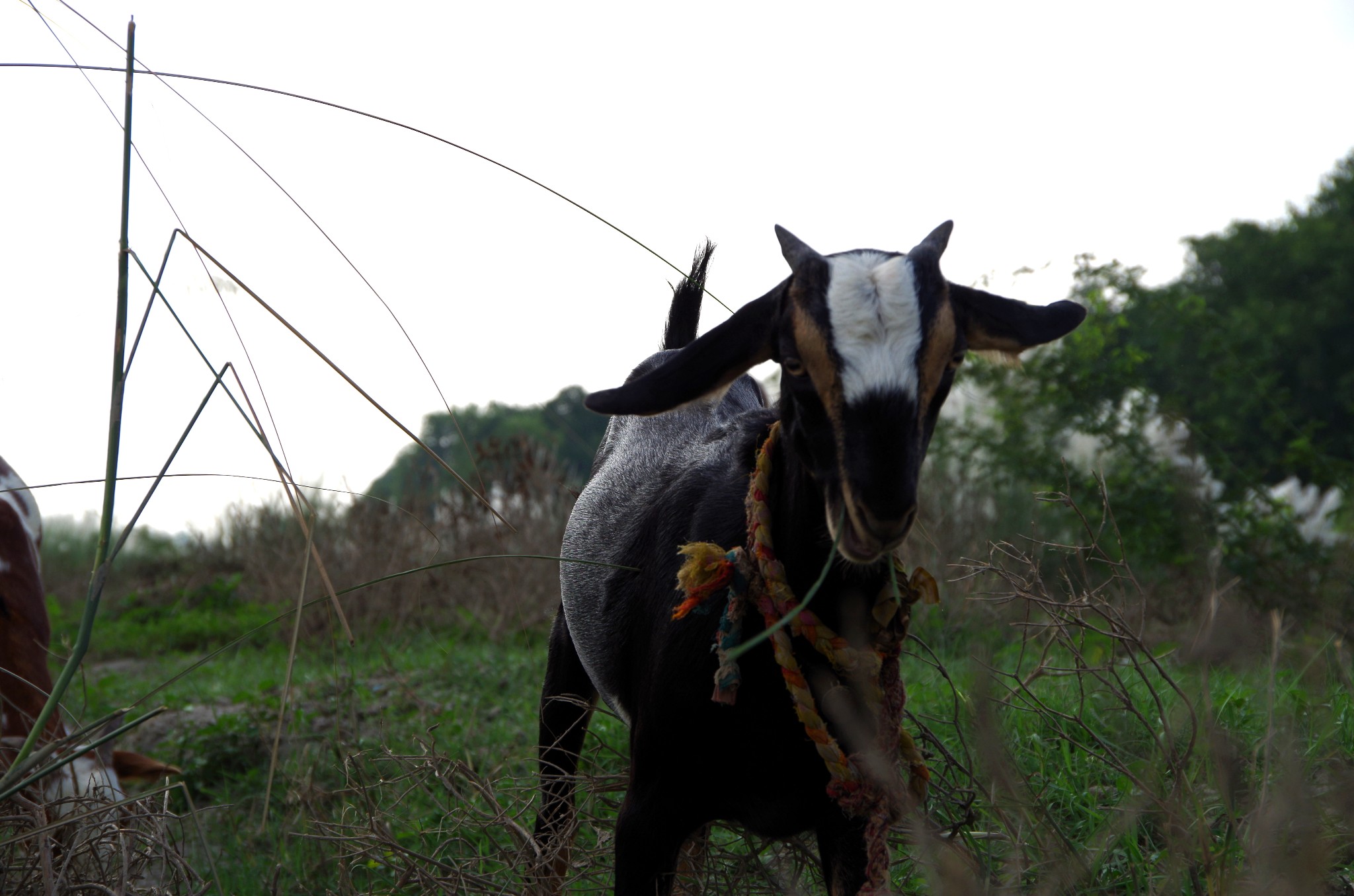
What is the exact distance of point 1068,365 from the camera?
6410mm

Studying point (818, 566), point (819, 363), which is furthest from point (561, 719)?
point (819, 363)

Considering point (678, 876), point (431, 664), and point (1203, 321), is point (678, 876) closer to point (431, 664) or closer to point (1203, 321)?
point (431, 664)

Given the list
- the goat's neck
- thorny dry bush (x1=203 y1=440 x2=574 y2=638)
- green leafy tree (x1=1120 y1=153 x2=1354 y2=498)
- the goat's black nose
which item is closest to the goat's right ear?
the goat's neck

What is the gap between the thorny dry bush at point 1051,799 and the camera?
1.73 metres

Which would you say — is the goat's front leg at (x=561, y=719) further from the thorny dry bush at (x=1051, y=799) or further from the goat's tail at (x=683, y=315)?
the goat's tail at (x=683, y=315)

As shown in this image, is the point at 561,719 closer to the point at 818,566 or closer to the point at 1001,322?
the point at 818,566

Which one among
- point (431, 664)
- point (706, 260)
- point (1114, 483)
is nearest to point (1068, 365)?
point (1114, 483)

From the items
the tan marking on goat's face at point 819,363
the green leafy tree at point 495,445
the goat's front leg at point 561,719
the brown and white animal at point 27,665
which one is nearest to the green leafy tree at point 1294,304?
the green leafy tree at point 495,445

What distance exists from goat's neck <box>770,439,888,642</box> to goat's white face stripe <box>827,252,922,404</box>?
0.99ft

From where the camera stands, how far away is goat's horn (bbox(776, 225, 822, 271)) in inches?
80.0

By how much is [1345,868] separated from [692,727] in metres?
1.72

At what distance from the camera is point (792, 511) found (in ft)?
7.00

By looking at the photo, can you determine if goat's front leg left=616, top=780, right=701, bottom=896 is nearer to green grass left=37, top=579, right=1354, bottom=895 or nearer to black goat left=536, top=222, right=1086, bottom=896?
black goat left=536, top=222, right=1086, bottom=896

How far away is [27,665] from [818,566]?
8.82 ft
